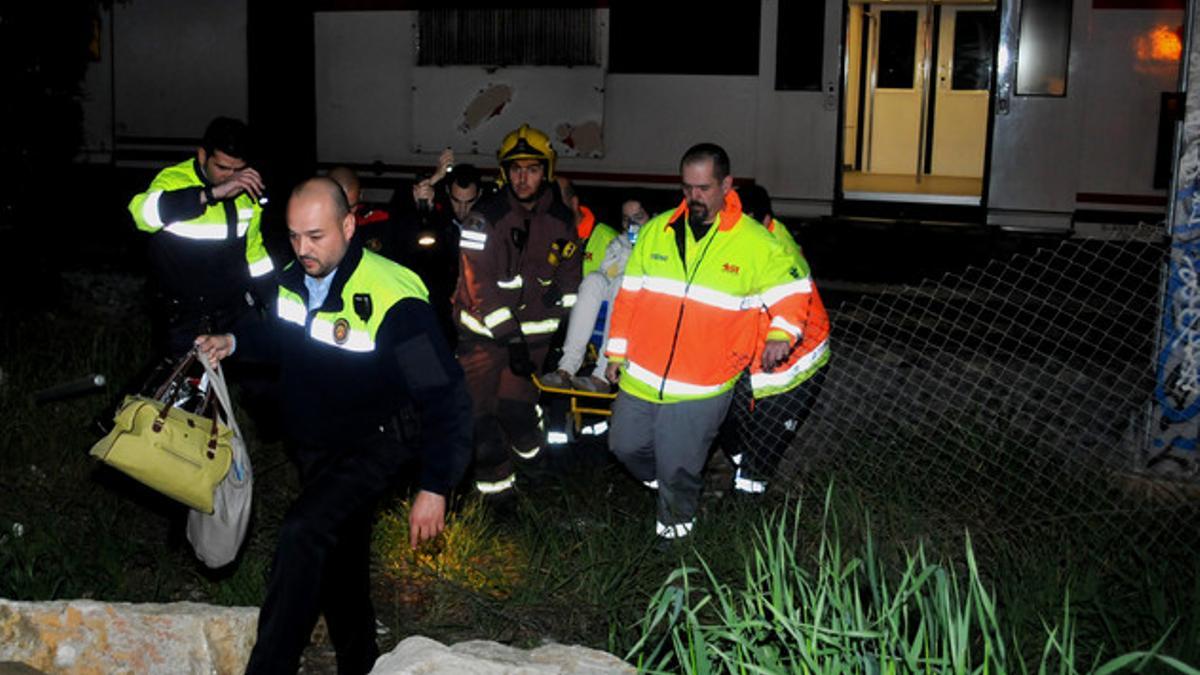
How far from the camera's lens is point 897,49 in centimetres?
1514

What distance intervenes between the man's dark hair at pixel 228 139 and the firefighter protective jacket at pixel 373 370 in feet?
5.93

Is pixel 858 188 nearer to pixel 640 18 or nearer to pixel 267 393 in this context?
pixel 640 18

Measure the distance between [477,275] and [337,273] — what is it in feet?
7.16

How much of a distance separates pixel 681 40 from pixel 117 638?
798 cm

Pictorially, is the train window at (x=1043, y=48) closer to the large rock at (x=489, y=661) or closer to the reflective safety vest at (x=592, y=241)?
the reflective safety vest at (x=592, y=241)

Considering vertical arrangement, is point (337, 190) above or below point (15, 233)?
above

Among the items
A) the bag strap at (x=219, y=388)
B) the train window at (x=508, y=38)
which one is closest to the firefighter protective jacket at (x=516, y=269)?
the bag strap at (x=219, y=388)

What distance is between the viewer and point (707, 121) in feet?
38.1

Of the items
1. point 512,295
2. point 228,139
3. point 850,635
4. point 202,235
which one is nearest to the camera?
point 850,635

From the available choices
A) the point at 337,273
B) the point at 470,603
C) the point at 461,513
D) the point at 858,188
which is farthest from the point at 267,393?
the point at 858,188

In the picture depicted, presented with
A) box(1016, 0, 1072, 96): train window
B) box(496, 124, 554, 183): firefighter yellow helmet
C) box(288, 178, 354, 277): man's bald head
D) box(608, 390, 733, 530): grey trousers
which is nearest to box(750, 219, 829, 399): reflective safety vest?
box(608, 390, 733, 530): grey trousers

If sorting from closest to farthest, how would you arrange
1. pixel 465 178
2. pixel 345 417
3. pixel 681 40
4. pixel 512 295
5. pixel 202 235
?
pixel 345 417 < pixel 202 235 < pixel 512 295 < pixel 465 178 < pixel 681 40

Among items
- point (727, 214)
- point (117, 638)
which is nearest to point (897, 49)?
point (727, 214)

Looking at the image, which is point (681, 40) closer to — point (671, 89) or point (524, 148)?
point (671, 89)
